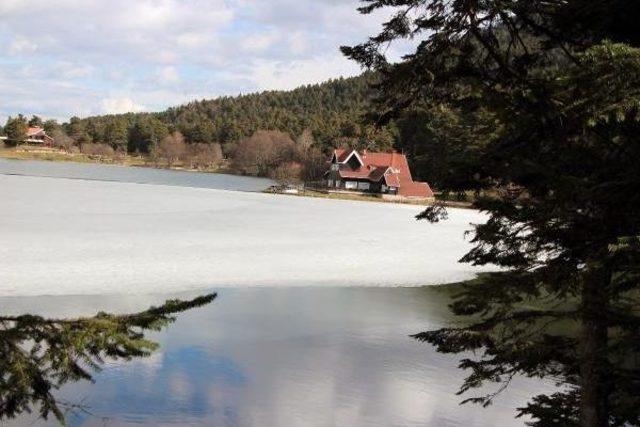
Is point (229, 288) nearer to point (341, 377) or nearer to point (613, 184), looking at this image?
point (341, 377)

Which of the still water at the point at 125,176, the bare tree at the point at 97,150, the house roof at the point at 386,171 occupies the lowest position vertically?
the still water at the point at 125,176

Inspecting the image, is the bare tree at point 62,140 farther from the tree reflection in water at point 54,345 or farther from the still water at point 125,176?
the tree reflection in water at point 54,345

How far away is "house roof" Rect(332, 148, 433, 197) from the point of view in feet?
204

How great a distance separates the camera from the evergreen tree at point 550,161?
4.05 metres

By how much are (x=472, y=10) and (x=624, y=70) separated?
1.29 m

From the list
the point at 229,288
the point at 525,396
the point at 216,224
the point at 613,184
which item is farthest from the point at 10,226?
the point at 613,184

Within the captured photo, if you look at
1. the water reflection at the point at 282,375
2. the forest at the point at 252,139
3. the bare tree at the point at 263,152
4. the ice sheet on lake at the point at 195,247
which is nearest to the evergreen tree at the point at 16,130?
the forest at the point at 252,139

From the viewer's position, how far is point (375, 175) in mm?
63750

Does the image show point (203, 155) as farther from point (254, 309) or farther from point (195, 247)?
point (254, 309)

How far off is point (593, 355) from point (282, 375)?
243 inches

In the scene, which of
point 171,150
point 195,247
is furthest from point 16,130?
point 195,247

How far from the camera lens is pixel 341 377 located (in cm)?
975

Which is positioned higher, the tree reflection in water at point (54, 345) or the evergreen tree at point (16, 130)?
the evergreen tree at point (16, 130)

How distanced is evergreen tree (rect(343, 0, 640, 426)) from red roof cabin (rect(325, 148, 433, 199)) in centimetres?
5694
